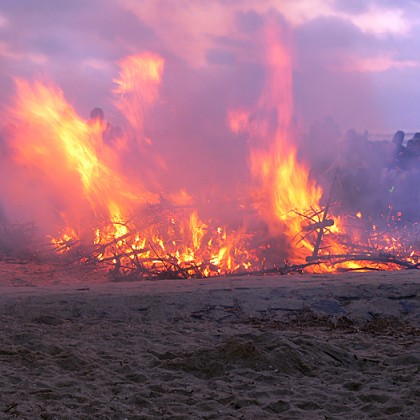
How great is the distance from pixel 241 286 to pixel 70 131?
7.15 meters

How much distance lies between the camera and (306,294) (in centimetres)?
773

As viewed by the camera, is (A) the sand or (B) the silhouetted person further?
(B) the silhouetted person

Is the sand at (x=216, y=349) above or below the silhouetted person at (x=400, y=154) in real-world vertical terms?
below

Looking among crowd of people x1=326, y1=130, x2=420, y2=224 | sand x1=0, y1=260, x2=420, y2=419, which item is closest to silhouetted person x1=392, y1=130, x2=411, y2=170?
crowd of people x1=326, y1=130, x2=420, y2=224

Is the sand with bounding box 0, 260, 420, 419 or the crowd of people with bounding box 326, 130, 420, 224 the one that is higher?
the crowd of people with bounding box 326, 130, 420, 224

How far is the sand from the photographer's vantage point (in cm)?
433

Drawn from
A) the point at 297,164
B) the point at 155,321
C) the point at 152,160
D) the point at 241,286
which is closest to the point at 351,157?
the point at 297,164

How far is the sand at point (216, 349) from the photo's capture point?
4.33m

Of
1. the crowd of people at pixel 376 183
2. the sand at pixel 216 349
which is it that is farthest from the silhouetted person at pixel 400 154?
the sand at pixel 216 349

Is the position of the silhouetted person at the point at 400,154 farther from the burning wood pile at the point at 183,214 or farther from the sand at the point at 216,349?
the sand at the point at 216,349

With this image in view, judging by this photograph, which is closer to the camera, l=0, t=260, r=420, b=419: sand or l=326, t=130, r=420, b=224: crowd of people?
l=0, t=260, r=420, b=419: sand

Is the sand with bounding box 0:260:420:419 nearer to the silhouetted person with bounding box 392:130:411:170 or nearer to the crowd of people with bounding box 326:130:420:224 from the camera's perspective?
the crowd of people with bounding box 326:130:420:224

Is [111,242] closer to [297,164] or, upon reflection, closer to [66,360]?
[297,164]

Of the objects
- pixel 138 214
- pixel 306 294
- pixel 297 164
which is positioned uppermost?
pixel 297 164
